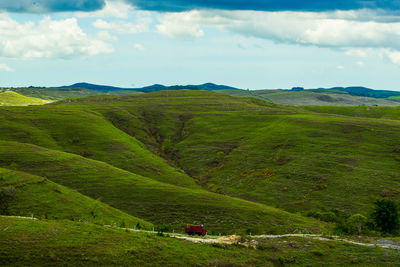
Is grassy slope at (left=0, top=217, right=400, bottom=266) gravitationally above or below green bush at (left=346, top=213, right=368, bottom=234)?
above

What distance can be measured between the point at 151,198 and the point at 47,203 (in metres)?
32.1

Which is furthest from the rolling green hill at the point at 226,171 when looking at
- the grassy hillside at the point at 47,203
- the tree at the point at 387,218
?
the grassy hillside at the point at 47,203

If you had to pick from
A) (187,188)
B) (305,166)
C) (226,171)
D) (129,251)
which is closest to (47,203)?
(129,251)

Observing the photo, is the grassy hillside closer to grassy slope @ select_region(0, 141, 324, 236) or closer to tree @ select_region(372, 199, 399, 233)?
grassy slope @ select_region(0, 141, 324, 236)

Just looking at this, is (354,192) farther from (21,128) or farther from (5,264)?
(21,128)

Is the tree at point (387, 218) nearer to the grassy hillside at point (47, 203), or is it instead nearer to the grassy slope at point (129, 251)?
the grassy slope at point (129, 251)

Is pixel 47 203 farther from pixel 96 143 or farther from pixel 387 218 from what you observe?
pixel 96 143

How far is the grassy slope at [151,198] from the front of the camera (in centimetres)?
9112

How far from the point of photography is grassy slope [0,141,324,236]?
91125mm

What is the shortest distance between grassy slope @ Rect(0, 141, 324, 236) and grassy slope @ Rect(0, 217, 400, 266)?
3078 cm

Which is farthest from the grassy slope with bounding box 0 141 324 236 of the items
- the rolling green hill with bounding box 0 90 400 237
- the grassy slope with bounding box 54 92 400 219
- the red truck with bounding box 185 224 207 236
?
the grassy slope with bounding box 54 92 400 219

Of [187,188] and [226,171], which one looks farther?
[226,171]

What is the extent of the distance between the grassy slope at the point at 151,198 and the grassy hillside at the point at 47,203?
13.6 m

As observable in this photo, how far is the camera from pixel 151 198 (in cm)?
10475
